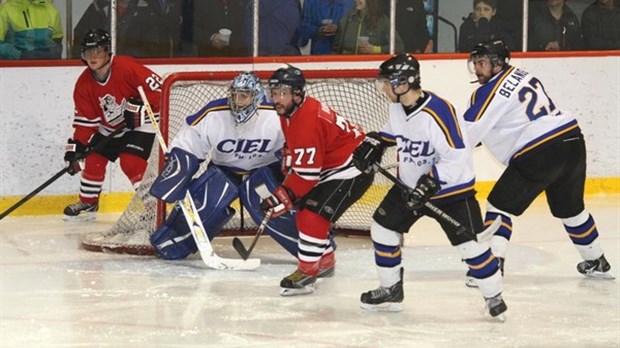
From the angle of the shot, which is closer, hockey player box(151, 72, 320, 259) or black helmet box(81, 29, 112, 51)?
hockey player box(151, 72, 320, 259)

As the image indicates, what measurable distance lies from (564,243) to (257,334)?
235 cm

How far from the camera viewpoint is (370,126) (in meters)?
7.17

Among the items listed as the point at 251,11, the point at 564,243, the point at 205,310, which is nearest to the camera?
the point at 205,310

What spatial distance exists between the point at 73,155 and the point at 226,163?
1133mm

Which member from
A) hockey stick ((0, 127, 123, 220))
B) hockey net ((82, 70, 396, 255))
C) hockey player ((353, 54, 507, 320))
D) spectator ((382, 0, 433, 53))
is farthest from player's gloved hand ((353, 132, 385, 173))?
spectator ((382, 0, 433, 53))

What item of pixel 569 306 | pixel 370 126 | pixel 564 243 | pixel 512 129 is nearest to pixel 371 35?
pixel 370 126

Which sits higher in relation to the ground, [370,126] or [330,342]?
[370,126]

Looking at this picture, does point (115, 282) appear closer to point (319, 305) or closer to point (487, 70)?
point (319, 305)

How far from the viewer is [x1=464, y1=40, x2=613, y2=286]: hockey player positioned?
5.88 meters

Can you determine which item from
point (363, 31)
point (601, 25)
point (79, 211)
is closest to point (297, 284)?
point (79, 211)

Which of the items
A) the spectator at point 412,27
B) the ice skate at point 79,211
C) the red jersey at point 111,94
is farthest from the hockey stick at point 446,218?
the spectator at point 412,27

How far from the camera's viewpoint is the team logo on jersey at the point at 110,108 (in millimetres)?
7336

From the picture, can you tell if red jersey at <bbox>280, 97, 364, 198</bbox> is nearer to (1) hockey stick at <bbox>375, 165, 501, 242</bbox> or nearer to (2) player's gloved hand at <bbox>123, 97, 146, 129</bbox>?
(1) hockey stick at <bbox>375, 165, 501, 242</bbox>

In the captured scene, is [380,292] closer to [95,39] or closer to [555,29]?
[95,39]
